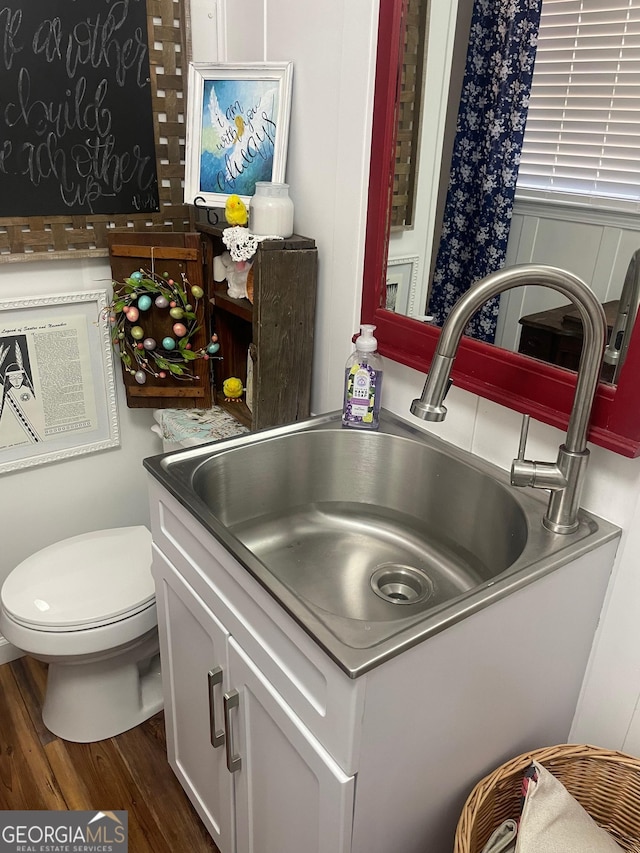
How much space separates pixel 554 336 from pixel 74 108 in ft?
4.13

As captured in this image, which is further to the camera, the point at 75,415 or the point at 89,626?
the point at 75,415

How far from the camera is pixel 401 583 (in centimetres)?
125

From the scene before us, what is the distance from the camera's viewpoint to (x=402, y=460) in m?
1.36

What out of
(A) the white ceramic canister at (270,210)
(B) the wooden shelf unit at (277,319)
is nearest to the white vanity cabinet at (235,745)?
(B) the wooden shelf unit at (277,319)

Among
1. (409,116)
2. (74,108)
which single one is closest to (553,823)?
(409,116)

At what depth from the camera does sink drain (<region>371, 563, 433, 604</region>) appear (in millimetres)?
1210

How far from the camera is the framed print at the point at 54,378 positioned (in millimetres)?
1693

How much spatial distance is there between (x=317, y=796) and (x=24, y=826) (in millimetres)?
954

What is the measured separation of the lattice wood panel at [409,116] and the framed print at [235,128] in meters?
0.36

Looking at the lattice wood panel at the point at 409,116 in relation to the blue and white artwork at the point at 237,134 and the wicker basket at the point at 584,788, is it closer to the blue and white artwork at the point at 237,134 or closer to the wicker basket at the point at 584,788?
the blue and white artwork at the point at 237,134

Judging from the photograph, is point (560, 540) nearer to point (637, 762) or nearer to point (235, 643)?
point (637, 762)

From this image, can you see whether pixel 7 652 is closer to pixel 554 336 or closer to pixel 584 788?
pixel 584 788

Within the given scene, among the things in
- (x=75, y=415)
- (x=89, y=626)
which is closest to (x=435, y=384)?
(x=89, y=626)

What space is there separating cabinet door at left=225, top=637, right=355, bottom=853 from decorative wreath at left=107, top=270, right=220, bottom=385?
0.90 m
